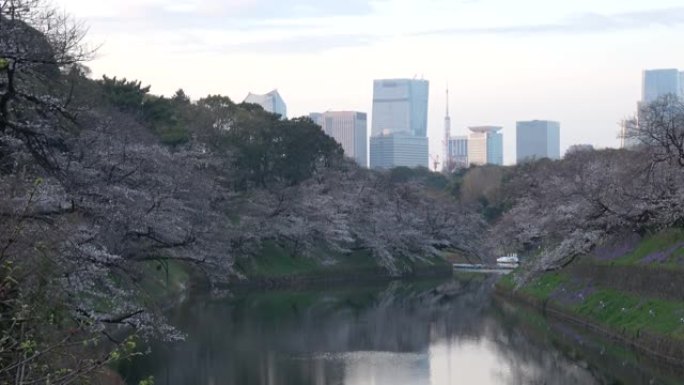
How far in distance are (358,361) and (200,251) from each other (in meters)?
6.80

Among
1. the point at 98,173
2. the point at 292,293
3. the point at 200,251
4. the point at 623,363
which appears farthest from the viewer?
the point at 292,293

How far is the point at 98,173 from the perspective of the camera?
28.9m

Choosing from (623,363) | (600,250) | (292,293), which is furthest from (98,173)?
(292,293)

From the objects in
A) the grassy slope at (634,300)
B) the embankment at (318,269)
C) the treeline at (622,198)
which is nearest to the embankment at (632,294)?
the grassy slope at (634,300)

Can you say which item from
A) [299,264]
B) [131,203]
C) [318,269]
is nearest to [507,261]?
[318,269]

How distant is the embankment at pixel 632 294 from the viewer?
27281 mm

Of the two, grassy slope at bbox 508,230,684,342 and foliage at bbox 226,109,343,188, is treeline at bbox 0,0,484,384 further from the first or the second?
grassy slope at bbox 508,230,684,342

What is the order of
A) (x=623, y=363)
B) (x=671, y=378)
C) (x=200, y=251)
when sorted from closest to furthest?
1. (x=671, y=378)
2. (x=623, y=363)
3. (x=200, y=251)

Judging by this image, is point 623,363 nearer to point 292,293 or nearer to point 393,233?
point 292,293

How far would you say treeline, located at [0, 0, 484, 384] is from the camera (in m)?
11.9

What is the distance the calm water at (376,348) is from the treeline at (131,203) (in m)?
2.49

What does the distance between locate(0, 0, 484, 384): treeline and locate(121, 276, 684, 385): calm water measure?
8.15 ft

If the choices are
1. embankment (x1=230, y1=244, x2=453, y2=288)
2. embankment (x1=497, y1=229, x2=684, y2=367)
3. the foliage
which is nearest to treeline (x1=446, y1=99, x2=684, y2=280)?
embankment (x1=497, y1=229, x2=684, y2=367)

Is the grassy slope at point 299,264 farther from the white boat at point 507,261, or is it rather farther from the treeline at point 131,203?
the white boat at point 507,261
